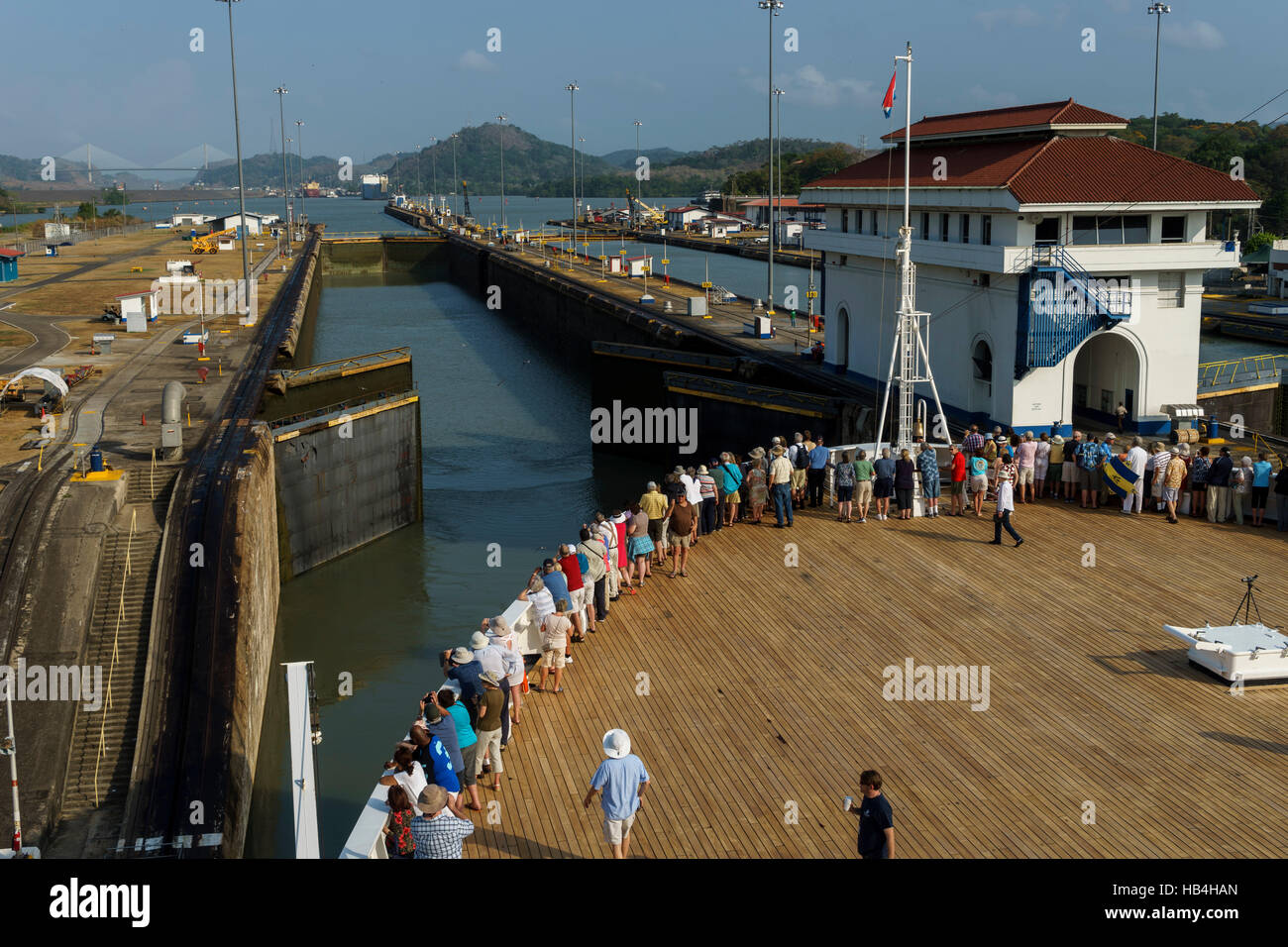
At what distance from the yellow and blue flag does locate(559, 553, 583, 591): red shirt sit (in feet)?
32.3

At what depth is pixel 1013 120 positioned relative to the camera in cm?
2666

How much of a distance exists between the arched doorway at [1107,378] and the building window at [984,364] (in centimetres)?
167

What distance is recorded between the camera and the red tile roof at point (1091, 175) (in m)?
22.6

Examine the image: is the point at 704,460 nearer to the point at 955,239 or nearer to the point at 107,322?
the point at 955,239

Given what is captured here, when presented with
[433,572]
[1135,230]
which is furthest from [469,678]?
[1135,230]

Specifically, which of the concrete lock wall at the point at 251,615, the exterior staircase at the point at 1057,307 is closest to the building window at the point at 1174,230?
the exterior staircase at the point at 1057,307

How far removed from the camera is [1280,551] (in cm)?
1725

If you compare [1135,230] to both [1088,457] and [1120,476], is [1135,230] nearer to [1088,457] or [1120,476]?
[1088,457]

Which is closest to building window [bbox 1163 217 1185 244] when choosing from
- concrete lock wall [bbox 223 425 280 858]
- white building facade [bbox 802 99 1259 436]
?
white building facade [bbox 802 99 1259 436]

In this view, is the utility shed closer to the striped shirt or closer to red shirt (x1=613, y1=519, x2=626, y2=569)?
red shirt (x1=613, y1=519, x2=626, y2=569)

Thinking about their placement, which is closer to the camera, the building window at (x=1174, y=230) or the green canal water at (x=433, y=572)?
the green canal water at (x=433, y=572)

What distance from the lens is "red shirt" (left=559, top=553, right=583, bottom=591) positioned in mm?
13828

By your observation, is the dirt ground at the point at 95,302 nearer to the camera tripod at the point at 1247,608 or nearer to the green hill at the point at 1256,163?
the camera tripod at the point at 1247,608
